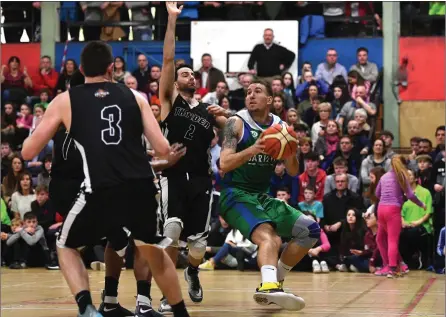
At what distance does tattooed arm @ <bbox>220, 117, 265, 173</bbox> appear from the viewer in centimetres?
852

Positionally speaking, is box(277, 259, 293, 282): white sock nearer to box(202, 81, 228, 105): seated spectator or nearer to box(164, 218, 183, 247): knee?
box(164, 218, 183, 247): knee

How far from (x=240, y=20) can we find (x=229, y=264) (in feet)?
24.5

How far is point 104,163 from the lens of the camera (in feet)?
21.9

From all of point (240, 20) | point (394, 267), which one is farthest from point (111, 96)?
point (240, 20)

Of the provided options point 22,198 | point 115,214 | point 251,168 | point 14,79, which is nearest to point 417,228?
point 251,168

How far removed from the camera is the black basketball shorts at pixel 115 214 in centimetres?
669

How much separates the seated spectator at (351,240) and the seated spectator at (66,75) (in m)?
7.90

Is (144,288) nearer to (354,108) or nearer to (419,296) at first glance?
(419,296)

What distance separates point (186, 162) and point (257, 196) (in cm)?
79

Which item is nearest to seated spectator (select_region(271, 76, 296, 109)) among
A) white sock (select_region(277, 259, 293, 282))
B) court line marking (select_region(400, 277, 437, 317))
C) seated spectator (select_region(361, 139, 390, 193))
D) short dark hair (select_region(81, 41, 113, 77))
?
seated spectator (select_region(361, 139, 390, 193))

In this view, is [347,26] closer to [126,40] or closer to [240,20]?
[240,20]

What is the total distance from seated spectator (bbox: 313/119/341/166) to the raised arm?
8680 millimetres

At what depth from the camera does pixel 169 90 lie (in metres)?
9.27

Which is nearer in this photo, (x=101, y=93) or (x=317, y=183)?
(x=101, y=93)
